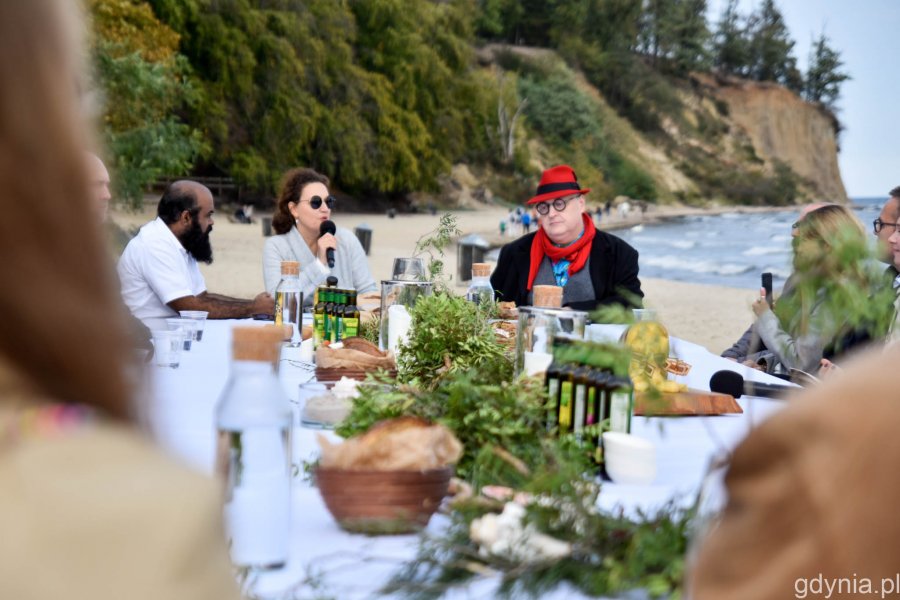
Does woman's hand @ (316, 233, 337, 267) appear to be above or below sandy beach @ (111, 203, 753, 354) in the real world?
above

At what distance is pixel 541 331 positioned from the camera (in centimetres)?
236

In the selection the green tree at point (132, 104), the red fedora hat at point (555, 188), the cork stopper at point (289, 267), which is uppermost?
the green tree at point (132, 104)

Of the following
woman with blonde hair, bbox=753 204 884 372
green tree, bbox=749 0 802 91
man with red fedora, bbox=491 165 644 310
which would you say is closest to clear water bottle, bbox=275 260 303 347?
man with red fedora, bbox=491 165 644 310

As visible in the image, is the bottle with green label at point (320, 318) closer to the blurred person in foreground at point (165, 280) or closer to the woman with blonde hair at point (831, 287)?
the blurred person in foreground at point (165, 280)

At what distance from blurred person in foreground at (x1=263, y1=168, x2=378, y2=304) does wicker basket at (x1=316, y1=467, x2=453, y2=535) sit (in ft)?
12.7

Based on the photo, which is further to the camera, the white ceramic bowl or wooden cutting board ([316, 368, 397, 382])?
wooden cutting board ([316, 368, 397, 382])

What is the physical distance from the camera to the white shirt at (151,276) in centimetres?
474

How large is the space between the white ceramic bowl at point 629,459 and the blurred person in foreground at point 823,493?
1.13 m

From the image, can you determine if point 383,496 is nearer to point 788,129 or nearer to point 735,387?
point 735,387

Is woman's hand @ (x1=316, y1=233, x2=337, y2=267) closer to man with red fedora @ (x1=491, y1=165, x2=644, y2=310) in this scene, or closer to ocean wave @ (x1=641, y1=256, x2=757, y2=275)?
man with red fedora @ (x1=491, y1=165, x2=644, y2=310)

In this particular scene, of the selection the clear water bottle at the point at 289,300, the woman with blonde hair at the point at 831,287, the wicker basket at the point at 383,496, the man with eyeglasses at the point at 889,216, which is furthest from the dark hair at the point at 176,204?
Answer: the woman with blonde hair at the point at 831,287

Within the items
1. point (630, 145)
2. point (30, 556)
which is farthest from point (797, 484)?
point (630, 145)

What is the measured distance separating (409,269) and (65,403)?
3146 millimetres

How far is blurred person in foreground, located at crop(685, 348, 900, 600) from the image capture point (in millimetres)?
671
